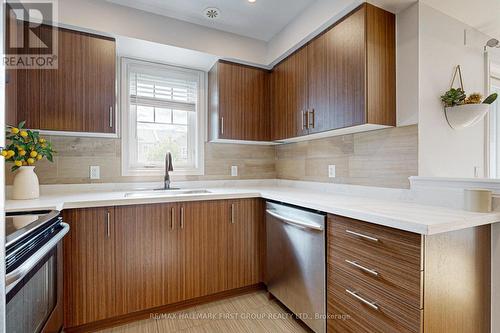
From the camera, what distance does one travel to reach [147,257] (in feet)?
5.99

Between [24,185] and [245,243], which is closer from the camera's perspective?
[24,185]

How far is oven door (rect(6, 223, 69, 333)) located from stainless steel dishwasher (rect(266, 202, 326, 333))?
140 centimetres

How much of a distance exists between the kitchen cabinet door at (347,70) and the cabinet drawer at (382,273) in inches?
34.0

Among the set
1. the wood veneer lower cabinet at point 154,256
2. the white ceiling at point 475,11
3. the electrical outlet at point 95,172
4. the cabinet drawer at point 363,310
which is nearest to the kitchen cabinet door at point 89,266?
the wood veneer lower cabinet at point 154,256

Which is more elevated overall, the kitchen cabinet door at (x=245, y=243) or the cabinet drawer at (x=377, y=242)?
the cabinet drawer at (x=377, y=242)

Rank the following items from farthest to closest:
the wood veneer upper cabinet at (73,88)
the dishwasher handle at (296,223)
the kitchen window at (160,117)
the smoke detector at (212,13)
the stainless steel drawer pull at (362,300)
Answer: the kitchen window at (160,117), the smoke detector at (212,13), the wood veneer upper cabinet at (73,88), the dishwasher handle at (296,223), the stainless steel drawer pull at (362,300)

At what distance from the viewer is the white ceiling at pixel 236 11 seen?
2.01 meters

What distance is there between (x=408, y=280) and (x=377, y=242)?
0.20m

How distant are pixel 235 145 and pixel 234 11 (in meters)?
1.33

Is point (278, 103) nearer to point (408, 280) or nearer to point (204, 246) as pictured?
point (204, 246)

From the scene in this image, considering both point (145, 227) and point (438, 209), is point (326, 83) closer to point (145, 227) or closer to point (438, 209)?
point (438, 209)

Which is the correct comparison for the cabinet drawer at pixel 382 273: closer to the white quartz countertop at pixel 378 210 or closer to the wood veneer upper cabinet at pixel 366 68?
the white quartz countertop at pixel 378 210

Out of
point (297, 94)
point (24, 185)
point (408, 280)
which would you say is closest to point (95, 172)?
point (24, 185)

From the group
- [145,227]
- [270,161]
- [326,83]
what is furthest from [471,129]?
[145,227]
